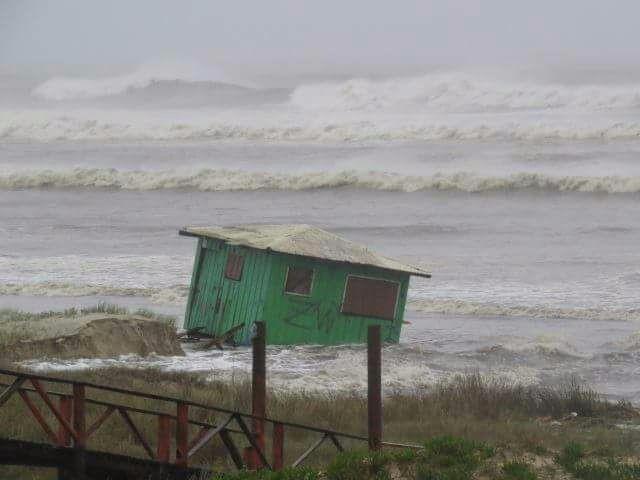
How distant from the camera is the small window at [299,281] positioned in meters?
23.7

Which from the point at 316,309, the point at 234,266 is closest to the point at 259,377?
the point at 316,309

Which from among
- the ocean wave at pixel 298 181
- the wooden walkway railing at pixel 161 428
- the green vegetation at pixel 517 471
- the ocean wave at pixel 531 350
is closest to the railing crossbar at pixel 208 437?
the wooden walkway railing at pixel 161 428

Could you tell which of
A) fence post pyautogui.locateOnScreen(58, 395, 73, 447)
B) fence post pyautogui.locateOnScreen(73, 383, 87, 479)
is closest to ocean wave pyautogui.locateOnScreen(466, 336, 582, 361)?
fence post pyautogui.locateOnScreen(58, 395, 73, 447)

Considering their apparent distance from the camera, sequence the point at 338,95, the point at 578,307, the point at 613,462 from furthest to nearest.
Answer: the point at 338,95 < the point at 578,307 < the point at 613,462

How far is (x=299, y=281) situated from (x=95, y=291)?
352 inches

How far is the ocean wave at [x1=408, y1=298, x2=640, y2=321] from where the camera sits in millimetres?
27859

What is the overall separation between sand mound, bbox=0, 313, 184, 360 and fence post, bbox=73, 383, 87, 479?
8.49 meters

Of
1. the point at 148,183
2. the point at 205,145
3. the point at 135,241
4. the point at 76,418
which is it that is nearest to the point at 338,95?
the point at 205,145

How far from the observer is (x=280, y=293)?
2358 cm

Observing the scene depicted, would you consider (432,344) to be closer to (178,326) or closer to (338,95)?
(178,326)

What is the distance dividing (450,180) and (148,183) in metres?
15.5

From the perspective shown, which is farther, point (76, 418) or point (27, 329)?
point (27, 329)

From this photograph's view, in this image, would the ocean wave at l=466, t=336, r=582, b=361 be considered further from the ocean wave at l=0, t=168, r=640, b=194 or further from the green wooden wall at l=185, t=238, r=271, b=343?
the ocean wave at l=0, t=168, r=640, b=194

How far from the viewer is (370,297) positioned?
24391 mm
